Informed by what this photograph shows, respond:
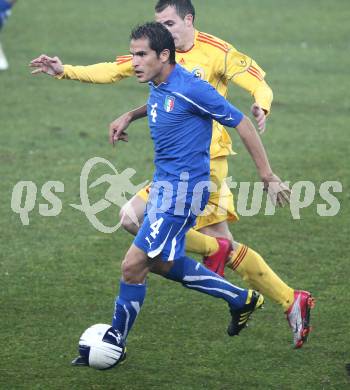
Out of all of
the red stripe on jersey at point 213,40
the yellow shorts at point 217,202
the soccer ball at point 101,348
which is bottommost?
the soccer ball at point 101,348

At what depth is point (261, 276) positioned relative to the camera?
23.5ft

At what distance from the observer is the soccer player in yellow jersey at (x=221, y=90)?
712 centimetres

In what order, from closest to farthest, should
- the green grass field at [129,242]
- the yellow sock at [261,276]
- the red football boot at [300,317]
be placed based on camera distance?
the green grass field at [129,242] < the red football boot at [300,317] < the yellow sock at [261,276]

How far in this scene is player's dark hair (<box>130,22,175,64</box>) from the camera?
625cm

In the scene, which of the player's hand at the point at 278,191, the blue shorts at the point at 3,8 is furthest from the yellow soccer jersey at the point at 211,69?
the blue shorts at the point at 3,8

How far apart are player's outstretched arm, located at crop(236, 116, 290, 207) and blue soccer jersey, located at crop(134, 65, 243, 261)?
75mm

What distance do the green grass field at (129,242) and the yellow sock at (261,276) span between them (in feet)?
0.94

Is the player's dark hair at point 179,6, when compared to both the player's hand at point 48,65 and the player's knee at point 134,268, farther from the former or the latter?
the player's knee at point 134,268

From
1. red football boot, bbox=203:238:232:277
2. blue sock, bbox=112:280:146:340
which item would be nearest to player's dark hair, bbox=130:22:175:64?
blue sock, bbox=112:280:146:340

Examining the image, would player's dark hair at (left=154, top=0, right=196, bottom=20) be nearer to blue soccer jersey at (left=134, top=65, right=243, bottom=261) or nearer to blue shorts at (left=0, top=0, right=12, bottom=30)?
blue soccer jersey at (left=134, top=65, right=243, bottom=261)

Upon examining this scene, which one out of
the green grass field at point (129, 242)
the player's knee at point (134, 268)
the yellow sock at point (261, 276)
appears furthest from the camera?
the yellow sock at point (261, 276)

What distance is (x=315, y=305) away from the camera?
25.2 feet

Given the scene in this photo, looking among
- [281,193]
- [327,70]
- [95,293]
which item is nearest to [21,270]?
[95,293]

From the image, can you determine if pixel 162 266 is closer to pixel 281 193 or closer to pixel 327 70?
Answer: pixel 281 193
